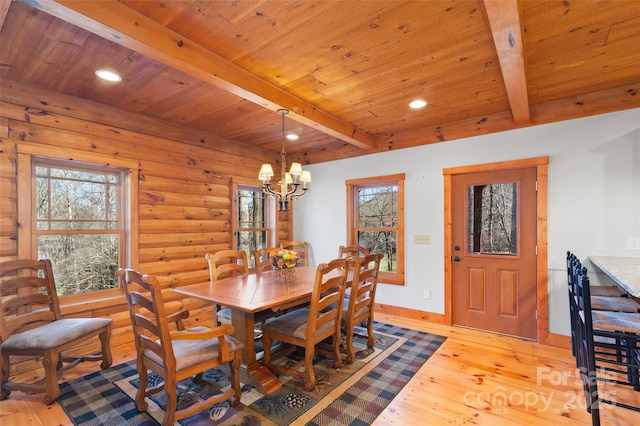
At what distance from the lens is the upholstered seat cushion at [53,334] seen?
7.14 feet

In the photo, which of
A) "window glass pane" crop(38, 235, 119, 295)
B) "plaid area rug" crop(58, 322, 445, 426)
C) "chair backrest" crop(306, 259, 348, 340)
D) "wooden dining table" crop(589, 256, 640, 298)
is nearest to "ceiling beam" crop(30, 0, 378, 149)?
"chair backrest" crop(306, 259, 348, 340)

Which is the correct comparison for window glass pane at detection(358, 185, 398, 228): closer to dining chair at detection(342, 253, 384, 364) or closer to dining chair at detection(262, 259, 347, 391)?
dining chair at detection(342, 253, 384, 364)

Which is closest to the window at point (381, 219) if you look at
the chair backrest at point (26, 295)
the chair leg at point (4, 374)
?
the chair backrest at point (26, 295)

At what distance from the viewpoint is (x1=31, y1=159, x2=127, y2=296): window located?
280 cm

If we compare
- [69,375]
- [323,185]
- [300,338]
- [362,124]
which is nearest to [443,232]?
[362,124]

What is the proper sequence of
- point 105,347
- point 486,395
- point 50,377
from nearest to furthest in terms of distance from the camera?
point 50,377
point 486,395
point 105,347

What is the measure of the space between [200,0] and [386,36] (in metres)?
1.16

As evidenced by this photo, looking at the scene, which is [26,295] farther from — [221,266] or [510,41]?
[510,41]

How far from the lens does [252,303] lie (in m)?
2.10

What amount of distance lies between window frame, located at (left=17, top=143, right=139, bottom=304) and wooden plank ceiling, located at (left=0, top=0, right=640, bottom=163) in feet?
1.94

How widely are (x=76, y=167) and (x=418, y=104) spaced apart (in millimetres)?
3572

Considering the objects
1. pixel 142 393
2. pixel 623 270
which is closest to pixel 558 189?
pixel 623 270

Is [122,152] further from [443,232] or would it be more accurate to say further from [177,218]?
[443,232]

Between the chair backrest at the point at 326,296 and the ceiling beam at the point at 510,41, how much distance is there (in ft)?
5.99
